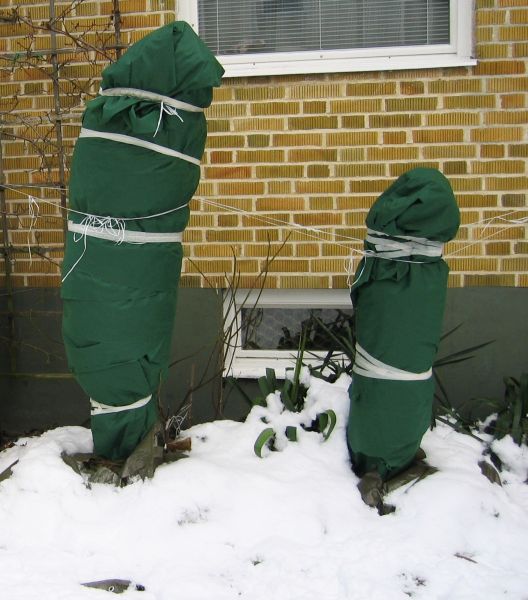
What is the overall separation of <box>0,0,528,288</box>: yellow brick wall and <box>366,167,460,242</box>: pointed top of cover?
3.27 ft

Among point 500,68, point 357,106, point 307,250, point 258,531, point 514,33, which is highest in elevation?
point 514,33

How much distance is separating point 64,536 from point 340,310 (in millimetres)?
2151

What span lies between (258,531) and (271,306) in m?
1.80

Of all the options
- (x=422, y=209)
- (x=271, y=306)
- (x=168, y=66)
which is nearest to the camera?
(x=168, y=66)

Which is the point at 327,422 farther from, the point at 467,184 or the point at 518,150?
the point at 518,150

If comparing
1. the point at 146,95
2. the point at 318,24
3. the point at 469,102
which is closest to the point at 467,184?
the point at 469,102

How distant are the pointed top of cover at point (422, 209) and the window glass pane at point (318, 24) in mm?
1523

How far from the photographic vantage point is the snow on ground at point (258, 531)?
2416mm

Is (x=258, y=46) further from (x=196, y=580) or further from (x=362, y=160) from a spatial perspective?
(x=196, y=580)

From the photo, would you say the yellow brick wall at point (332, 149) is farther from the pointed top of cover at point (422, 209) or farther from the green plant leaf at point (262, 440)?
the green plant leaf at point (262, 440)

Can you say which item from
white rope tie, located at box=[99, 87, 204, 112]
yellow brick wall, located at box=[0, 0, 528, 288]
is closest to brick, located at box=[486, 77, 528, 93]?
yellow brick wall, located at box=[0, 0, 528, 288]

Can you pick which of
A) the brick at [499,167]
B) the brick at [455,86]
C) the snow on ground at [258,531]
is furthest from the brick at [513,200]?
the snow on ground at [258,531]

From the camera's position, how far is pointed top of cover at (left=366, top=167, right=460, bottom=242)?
2.80m

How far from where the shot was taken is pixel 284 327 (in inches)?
169
